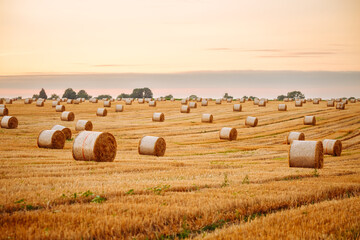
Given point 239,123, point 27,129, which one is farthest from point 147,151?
point 239,123

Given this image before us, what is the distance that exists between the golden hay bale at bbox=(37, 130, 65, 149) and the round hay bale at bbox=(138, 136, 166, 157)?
4.43m

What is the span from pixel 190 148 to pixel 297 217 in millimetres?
17964

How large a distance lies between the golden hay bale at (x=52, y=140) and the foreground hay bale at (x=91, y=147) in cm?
535

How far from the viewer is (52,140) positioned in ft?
69.5

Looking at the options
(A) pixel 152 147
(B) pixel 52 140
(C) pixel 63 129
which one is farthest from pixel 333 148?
(C) pixel 63 129

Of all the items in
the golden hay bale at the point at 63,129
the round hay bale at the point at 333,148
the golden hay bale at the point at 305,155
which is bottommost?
the round hay bale at the point at 333,148

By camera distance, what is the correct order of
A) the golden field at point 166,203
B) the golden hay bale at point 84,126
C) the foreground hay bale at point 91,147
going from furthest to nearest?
the golden hay bale at point 84,126, the foreground hay bale at point 91,147, the golden field at point 166,203

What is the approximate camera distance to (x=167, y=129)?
35219 millimetres

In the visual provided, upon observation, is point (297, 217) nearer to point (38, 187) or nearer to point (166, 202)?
point (166, 202)

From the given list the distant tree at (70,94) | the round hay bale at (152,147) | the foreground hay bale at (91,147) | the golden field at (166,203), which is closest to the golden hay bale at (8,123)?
the round hay bale at (152,147)

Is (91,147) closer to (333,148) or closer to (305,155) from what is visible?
(305,155)

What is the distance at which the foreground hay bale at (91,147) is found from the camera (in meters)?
16.2

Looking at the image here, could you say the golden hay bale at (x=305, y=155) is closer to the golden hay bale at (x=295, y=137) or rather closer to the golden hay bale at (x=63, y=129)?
A: the golden hay bale at (x=295, y=137)

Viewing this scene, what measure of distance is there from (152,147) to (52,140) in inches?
214
